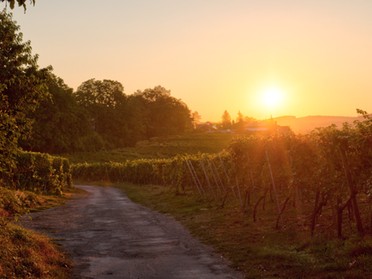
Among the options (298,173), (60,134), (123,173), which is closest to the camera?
(298,173)

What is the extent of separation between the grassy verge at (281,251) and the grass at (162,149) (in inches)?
2926

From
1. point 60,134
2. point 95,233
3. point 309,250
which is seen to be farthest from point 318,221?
point 60,134

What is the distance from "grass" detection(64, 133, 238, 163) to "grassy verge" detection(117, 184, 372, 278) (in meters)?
74.3

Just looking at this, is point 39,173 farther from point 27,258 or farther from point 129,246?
point 27,258

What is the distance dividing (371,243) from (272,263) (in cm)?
237

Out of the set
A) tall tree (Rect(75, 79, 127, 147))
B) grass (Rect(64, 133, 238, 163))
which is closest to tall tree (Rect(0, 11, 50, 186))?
grass (Rect(64, 133, 238, 163))

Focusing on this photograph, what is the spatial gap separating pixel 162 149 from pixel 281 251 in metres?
99.2

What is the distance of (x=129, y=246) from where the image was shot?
49.0 ft

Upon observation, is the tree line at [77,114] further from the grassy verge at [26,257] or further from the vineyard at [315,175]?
the vineyard at [315,175]

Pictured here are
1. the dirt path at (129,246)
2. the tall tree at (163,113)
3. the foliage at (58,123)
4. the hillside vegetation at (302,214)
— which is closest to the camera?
the hillside vegetation at (302,214)

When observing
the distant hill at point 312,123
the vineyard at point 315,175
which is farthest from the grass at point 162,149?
the vineyard at point 315,175

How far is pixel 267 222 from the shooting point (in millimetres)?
18375

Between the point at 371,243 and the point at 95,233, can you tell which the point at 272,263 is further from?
the point at 95,233

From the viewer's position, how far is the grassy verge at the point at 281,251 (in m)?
10.4
